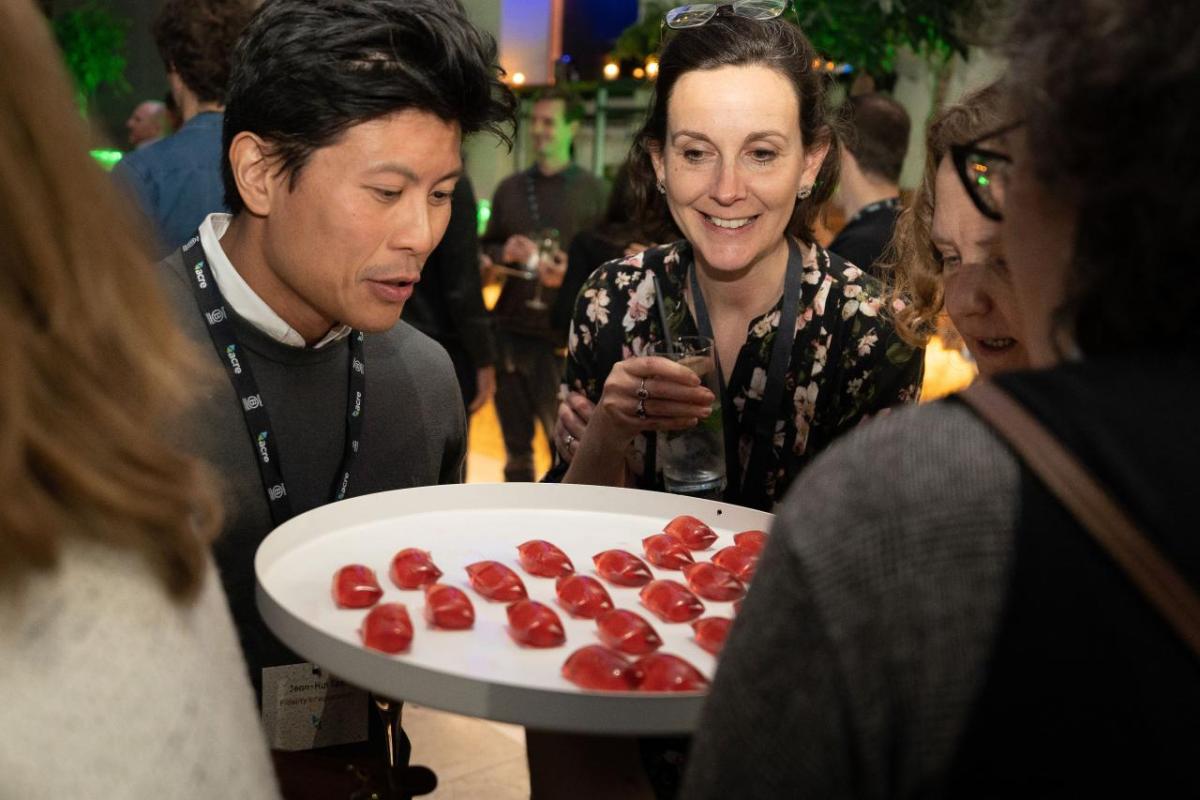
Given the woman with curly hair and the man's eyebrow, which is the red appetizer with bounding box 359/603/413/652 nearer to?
the man's eyebrow

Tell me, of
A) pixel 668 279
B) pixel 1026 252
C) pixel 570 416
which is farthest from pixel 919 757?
pixel 668 279

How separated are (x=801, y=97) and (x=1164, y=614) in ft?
5.81

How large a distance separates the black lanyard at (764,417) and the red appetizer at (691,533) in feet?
2.04

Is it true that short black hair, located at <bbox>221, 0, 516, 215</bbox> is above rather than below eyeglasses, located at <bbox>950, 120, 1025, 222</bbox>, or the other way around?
below

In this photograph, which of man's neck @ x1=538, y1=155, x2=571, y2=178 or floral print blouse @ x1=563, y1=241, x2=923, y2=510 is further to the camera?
man's neck @ x1=538, y1=155, x2=571, y2=178

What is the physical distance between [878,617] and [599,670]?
0.44 m

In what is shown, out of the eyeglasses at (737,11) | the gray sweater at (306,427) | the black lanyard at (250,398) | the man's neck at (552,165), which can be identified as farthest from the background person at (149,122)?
the black lanyard at (250,398)

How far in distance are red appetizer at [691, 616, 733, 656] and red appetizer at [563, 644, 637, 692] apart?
0.45 feet

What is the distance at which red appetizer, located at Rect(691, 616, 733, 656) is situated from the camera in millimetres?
1206

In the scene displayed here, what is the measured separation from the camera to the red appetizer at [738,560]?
1.42 m

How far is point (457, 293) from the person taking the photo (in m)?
4.41

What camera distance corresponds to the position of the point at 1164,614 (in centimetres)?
65

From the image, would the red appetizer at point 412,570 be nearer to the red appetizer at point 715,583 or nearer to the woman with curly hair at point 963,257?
the red appetizer at point 715,583

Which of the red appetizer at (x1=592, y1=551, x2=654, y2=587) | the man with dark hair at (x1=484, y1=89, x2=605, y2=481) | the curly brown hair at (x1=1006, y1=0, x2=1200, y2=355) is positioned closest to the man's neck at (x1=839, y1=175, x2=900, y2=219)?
the man with dark hair at (x1=484, y1=89, x2=605, y2=481)
